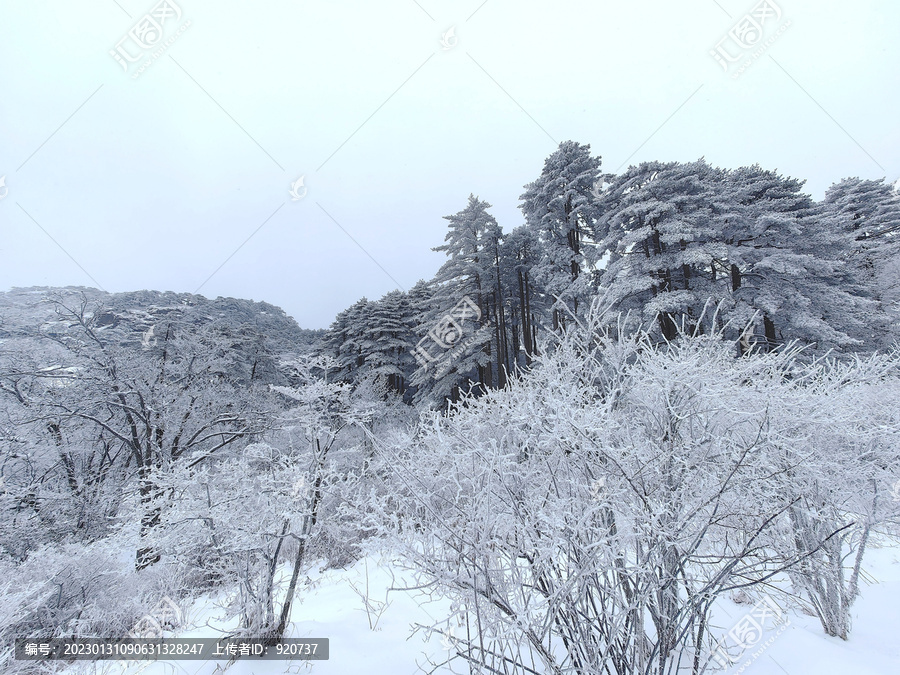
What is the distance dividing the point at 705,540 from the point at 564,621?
4.20ft

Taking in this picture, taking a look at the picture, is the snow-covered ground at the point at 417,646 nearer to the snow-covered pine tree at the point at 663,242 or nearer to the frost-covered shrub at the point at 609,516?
the frost-covered shrub at the point at 609,516

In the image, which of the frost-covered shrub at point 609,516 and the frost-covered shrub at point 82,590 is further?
the frost-covered shrub at point 82,590

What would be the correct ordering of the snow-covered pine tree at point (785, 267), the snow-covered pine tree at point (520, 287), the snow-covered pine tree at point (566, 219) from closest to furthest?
the snow-covered pine tree at point (785, 267), the snow-covered pine tree at point (566, 219), the snow-covered pine tree at point (520, 287)

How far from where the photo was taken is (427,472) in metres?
3.01

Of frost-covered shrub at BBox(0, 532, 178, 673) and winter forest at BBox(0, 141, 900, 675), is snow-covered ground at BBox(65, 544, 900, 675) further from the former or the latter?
frost-covered shrub at BBox(0, 532, 178, 673)

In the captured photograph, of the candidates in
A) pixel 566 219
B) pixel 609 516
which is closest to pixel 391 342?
pixel 566 219

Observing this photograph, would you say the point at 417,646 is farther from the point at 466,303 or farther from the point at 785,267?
the point at 785,267

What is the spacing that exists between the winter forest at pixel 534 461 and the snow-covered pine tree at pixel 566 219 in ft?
0.50

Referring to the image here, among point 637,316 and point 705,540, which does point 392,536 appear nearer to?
point 705,540

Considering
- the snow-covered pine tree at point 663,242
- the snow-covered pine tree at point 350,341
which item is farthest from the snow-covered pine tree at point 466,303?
the snow-covered pine tree at point 350,341

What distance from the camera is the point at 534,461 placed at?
3018 mm

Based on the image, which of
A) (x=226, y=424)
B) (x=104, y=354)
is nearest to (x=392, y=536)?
(x=104, y=354)

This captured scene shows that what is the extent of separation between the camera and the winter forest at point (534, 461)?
2443 millimetres

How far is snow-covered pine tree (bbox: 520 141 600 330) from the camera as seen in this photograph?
16406 mm
